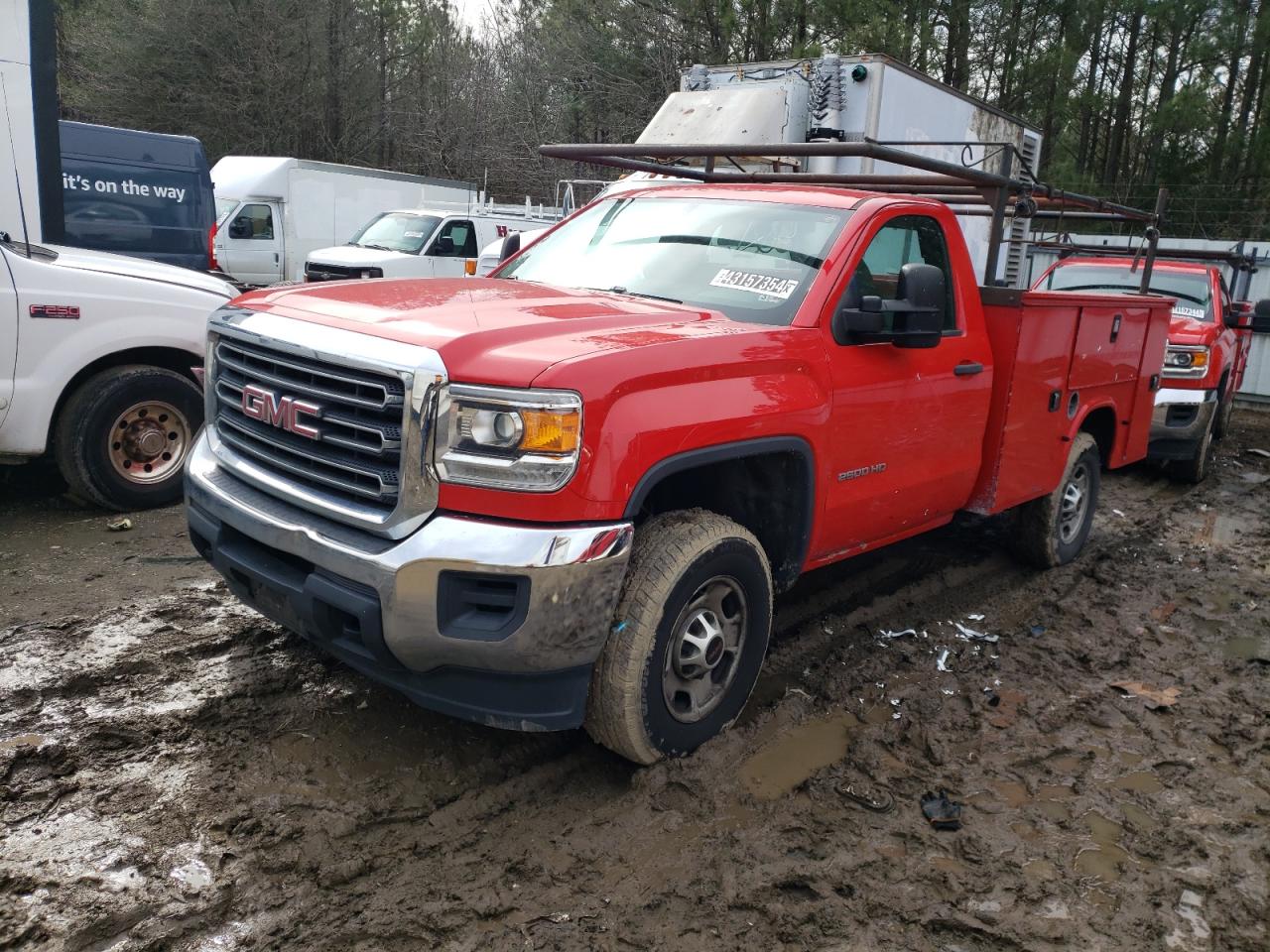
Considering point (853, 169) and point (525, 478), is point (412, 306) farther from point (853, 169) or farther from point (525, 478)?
point (853, 169)

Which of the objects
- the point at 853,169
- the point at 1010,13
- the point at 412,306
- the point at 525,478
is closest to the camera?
the point at 525,478

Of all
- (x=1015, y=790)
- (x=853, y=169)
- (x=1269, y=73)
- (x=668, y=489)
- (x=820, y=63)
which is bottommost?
(x=1015, y=790)

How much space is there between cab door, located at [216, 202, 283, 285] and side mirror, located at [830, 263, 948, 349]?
1490 cm

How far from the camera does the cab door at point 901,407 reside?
393cm

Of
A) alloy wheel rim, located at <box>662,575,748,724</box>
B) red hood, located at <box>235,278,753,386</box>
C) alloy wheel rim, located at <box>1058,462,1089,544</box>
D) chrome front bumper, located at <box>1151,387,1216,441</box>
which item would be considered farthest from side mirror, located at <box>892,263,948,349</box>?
chrome front bumper, located at <box>1151,387,1216,441</box>

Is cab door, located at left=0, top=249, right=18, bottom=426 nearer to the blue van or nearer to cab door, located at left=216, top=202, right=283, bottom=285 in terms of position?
the blue van

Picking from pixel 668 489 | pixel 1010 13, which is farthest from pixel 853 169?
pixel 1010 13

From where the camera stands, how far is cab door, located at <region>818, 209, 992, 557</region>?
12.9ft

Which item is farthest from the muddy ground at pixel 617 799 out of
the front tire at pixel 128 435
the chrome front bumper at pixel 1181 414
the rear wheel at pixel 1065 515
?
the chrome front bumper at pixel 1181 414

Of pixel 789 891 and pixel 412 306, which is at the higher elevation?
pixel 412 306

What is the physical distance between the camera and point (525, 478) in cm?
291

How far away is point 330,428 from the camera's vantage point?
3199 millimetres

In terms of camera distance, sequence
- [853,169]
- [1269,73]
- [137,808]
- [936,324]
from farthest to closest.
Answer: [1269,73]
[853,169]
[936,324]
[137,808]

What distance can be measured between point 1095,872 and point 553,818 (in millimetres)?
1699
